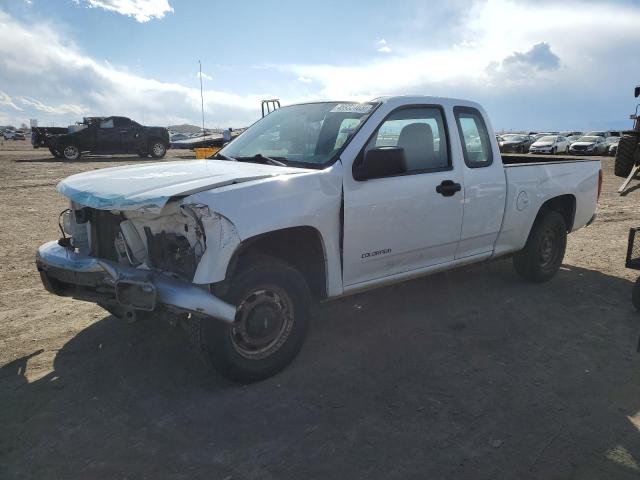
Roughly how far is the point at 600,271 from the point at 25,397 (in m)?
6.09

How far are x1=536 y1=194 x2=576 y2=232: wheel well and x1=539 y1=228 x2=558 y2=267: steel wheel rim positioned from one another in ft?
0.86

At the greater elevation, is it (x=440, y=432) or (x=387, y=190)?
(x=387, y=190)

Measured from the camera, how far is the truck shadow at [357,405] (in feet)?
8.70

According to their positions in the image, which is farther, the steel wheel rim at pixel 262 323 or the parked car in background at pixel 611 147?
the parked car in background at pixel 611 147

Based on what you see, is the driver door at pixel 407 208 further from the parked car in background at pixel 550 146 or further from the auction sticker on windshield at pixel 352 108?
the parked car in background at pixel 550 146

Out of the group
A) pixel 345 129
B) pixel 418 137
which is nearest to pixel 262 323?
pixel 345 129

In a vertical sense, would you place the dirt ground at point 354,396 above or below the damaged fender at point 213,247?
below

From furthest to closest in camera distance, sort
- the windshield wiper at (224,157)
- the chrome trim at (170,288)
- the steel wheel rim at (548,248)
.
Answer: the steel wheel rim at (548,248) → the windshield wiper at (224,157) → the chrome trim at (170,288)

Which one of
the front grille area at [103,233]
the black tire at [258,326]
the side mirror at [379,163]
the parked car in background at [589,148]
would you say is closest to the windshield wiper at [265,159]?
the side mirror at [379,163]

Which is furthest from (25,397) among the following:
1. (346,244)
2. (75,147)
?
(75,147)

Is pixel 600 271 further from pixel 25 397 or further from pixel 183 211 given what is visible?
pixel 25 397

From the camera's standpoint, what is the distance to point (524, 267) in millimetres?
5574

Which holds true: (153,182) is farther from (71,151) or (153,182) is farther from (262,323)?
(71,151)

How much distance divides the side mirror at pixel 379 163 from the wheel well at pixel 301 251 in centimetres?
57
